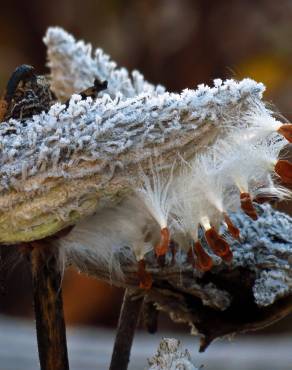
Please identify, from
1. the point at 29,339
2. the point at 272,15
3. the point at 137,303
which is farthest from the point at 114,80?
the point at 272,15

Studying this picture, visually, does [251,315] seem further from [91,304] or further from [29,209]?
[91,304]

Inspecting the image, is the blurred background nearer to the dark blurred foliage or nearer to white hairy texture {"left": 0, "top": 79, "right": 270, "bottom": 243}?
the dark blurred foliage

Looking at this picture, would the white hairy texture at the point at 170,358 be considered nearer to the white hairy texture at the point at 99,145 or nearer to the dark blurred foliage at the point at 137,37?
the white hairy texture at the point at 99,145

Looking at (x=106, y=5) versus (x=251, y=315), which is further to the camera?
(x=106, y=5)

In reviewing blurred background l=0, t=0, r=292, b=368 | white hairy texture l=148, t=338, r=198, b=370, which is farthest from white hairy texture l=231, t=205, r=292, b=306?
blurred background l=0, t=0, r=292, b=368

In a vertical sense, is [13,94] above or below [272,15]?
below

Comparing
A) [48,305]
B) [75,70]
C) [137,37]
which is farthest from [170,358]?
[137,37]
